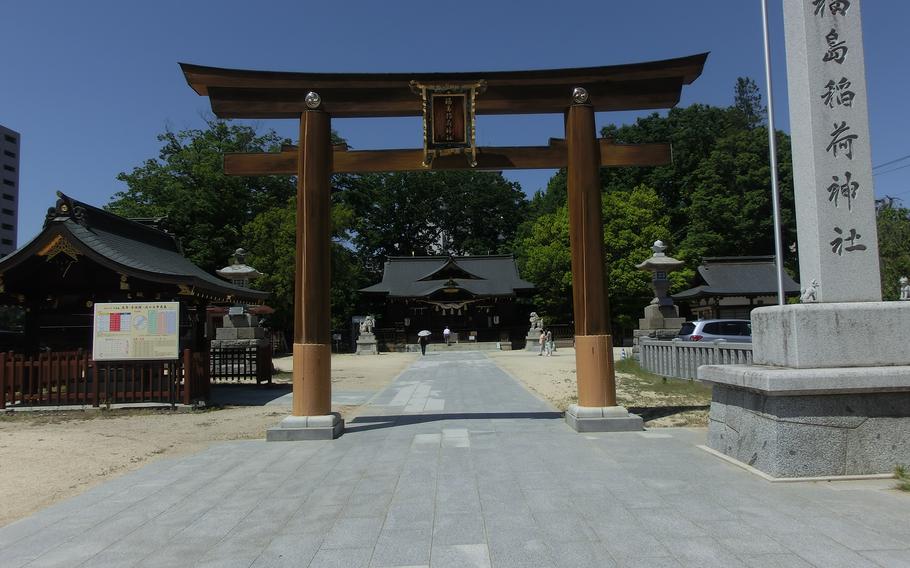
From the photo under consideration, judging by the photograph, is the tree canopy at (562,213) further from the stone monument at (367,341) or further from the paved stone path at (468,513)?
the paved stone path at (468,513)

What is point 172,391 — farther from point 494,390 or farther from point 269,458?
point 494,390

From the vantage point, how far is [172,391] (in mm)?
12102

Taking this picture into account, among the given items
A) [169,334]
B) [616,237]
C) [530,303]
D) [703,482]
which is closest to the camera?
[703,482]

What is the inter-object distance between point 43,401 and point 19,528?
9.25 meters

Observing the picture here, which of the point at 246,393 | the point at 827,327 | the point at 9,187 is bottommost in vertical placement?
the point at 246,393

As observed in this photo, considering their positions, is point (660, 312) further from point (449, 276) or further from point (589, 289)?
point (449, 276)

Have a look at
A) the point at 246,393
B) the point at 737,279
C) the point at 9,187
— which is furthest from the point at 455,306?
the point at 9,187

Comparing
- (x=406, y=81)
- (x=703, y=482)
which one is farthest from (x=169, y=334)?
(x=703, y=482)

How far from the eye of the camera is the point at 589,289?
827 centimetres

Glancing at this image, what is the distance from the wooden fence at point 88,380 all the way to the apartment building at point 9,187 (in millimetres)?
80109

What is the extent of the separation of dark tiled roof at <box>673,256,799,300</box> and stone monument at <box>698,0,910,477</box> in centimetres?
3244

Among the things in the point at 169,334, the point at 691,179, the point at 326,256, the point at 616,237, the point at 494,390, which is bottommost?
the point at 494,390

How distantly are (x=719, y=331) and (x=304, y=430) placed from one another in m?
13.1

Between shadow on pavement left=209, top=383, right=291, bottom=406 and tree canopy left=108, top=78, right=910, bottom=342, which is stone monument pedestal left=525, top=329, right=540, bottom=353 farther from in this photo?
shadow on pavement left=209, top=383, right=291, bottom=406
